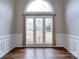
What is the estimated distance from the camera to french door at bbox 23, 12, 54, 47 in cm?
930

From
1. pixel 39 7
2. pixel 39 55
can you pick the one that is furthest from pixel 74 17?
pixel 39 7

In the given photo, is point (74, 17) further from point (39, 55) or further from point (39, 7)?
point (39, 7)

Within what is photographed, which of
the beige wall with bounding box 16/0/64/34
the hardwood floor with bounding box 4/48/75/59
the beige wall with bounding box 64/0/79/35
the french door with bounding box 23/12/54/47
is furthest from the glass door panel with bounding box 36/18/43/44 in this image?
the beige wall with bounding box 64/0/79/35

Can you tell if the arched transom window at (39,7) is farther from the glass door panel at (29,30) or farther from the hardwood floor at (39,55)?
the hardwood floor at (39,55)

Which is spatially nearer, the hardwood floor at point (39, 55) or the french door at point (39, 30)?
the hardwood floor at point (39, 55)

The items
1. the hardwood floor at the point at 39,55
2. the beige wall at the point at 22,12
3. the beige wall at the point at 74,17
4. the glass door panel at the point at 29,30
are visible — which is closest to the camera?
the beige wall at the point at 74,17

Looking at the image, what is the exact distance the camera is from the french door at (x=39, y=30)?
930cm

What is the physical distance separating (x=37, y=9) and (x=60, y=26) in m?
1.87

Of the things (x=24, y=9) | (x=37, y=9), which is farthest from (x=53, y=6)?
(x=24, y=9)

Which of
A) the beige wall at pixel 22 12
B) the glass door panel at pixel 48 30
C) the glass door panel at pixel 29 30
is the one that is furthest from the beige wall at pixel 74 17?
the glass door panel at pixel 29 30

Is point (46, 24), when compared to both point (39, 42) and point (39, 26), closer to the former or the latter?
point (39, 26)

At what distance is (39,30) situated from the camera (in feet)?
30.7

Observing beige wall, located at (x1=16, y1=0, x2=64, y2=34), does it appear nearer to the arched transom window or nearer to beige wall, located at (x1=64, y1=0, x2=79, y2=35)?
the arched transom window

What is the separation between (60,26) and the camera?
9.20m
